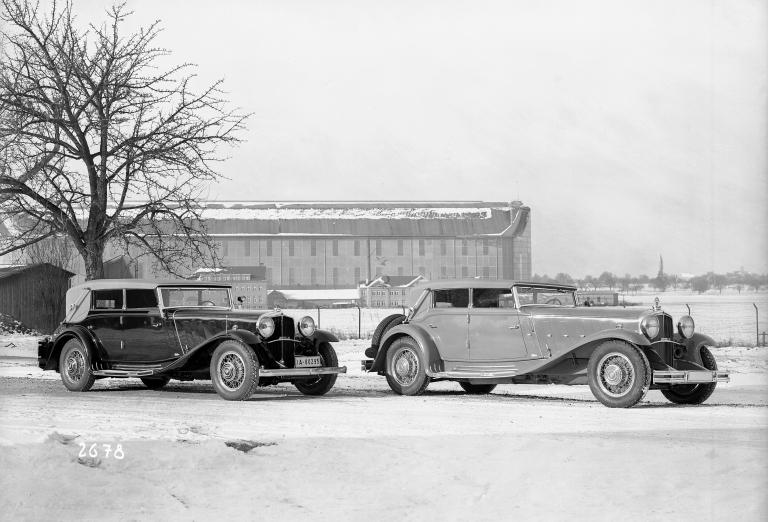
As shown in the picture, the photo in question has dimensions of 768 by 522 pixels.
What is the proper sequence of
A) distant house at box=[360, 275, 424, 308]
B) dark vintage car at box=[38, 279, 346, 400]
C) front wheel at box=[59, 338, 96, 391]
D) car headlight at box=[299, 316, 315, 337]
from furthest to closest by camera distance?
1. distant house at box=[360, 275, 424, 308]
2. front wheel at box=[59, 338, 96, 391]
3. car headlight at box=[299, 316, 315, 337]
4. dark vintage car at box=[38, 279, 346, 400]

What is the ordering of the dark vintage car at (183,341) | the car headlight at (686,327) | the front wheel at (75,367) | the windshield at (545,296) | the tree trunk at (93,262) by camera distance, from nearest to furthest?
the car headlight at (686,327)
the dark vintage car at (183,341)
the windshield at (545,296)
the front wheel at (75,367)
the tree trunk at (93,262)

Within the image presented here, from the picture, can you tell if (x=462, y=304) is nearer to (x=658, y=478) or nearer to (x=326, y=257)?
(x=658, y=478)

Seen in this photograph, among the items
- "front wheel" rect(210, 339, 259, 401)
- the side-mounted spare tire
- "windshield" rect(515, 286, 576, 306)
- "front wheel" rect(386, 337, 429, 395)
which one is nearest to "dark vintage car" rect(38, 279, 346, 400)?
"front wheel" rect(210, 339, 259, 401)

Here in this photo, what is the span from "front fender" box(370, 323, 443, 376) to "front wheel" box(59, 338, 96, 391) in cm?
387

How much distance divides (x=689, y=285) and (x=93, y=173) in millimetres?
53515

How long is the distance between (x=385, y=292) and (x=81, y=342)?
39.7 meters

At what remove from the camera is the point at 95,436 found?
351 inches

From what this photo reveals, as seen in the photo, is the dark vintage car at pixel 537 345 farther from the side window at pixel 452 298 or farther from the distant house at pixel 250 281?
the distant house at pixel 250 281

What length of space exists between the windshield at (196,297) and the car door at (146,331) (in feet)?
0.56

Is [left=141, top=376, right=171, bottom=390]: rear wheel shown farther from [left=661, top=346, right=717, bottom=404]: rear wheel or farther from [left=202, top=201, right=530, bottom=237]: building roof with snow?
[left=202, top=201, right=530, bottom=237]: building roof with snow

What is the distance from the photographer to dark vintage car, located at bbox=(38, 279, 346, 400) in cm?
1238

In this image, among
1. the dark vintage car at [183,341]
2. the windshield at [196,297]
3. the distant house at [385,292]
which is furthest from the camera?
the distant house at [385,292]

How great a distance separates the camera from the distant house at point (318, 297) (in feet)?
169

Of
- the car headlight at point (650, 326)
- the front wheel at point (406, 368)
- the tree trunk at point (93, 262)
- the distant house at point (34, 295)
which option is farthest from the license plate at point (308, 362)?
the distant house at point (34, 295)
